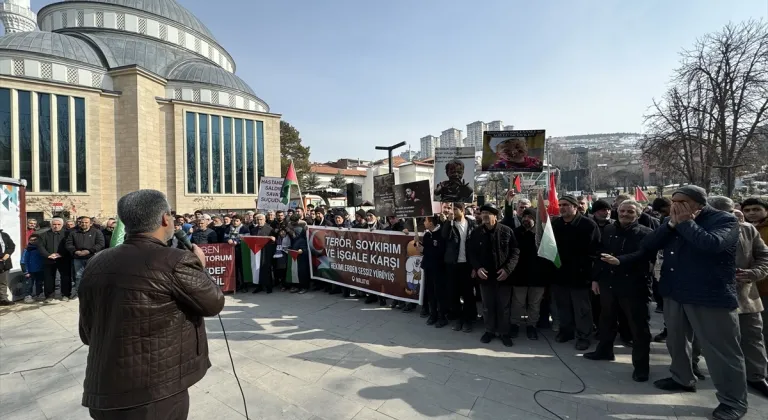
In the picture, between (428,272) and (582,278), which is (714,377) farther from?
(428,272)

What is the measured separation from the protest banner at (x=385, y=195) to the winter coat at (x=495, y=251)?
180 cm

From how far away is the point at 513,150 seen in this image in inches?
212

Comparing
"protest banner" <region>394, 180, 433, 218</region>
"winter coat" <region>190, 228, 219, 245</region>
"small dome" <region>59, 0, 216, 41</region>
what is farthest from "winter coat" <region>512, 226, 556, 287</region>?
"small dome" <region>59, 0, 216, 41</region>

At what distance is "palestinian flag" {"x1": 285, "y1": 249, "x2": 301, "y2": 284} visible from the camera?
7.75 metres

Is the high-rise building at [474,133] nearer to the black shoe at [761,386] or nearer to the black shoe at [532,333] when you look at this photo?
the black shoe at [532,333]

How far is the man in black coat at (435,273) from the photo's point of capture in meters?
5.45

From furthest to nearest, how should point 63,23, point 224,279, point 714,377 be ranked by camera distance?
point 63,23 < point 224,279 < point 714,377

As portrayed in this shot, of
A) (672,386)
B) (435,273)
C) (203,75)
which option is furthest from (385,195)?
(203,75)

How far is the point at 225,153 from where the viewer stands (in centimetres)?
3803

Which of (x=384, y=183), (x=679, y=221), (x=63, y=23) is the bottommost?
(x=679, y=221)

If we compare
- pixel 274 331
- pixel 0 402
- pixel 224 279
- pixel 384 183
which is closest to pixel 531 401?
pixel 274 331

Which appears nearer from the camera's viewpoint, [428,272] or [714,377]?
[714,377]

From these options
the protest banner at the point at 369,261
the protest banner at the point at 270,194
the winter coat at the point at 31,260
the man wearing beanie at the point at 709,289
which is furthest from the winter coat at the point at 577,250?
the winter coat at the point at 31,260

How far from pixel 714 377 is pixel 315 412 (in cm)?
354
